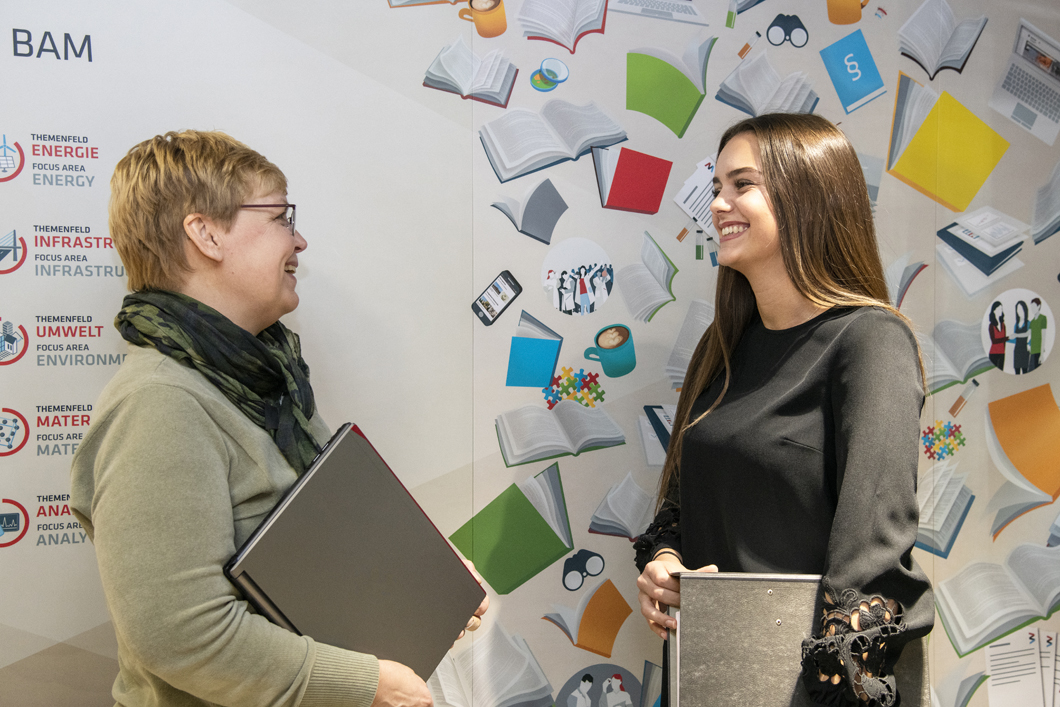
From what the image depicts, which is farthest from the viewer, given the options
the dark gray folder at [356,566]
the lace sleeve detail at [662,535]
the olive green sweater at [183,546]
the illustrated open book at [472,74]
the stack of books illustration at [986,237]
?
the stack of books illustration at [986,237]

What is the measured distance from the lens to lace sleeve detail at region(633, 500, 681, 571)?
1.58m

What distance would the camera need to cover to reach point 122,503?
991mm

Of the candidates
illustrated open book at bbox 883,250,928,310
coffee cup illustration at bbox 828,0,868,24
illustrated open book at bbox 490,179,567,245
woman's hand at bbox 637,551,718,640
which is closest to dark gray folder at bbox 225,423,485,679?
woman's hand at bbox 637,551,718,640

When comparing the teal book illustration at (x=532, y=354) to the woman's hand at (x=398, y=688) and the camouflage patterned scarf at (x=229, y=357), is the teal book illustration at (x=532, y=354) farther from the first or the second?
the woman's hand at (x=398, y=688)

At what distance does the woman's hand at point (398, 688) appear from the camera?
1.15 metres

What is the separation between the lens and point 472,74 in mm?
1848

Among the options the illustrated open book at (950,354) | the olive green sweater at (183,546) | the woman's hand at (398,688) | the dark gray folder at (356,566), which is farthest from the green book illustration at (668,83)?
the woman's hand at (398,688)

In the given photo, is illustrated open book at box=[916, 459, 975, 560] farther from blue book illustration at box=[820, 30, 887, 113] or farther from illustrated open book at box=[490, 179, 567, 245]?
illustrated open book at box=[490, 179, 567, 245]

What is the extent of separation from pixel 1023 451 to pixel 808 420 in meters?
1.40

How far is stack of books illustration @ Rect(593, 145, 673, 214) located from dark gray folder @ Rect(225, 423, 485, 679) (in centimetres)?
105

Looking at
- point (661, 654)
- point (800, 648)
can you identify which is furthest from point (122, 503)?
point (661, 654)

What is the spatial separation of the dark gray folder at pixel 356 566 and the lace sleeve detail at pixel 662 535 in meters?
0.43

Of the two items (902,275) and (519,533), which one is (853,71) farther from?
(519,533)

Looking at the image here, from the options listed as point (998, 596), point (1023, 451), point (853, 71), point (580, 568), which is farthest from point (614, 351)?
point (998, 596)
